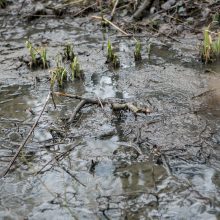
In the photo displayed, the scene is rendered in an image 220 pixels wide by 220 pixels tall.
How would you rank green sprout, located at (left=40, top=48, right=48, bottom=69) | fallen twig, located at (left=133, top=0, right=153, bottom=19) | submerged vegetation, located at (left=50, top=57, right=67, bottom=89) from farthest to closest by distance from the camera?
fallen twig, located at (left=133, top=0, right=153, bottom=19) < green sprout, located at (left=40, top=48, right=48, bottom=69) < submerged vegetation, located at (left=50, top=57, right=67, bottom=89)

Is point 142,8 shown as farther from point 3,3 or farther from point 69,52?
point 3,3

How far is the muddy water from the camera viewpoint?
10.6ft

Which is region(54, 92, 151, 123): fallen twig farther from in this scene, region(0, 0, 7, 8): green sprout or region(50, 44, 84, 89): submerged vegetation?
region(0, 0, 7, 8): green sprout

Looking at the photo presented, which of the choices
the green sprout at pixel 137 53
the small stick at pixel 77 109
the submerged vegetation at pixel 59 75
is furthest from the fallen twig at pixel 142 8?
the small stick at pixel 77 109

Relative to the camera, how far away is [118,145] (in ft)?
13.1

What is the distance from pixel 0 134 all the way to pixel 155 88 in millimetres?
1975

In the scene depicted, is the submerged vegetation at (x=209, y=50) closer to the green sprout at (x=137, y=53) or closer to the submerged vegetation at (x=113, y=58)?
the green sprout at (x=137, y=53)

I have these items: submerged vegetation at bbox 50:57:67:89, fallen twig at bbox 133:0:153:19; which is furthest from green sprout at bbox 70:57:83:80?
fallen twig at bbox 133:0:153:19

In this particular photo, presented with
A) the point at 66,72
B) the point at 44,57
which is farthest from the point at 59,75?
the point at 44,57

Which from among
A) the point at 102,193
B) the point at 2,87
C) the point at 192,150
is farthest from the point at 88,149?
the point at 2,87

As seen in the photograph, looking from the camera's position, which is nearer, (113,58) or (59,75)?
(59,75)

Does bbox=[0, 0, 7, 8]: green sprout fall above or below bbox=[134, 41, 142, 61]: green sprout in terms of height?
above

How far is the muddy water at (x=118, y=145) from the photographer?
3240mm

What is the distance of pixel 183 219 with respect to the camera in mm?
3035
